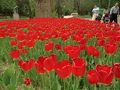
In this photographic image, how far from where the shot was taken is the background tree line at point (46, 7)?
71.9 feet

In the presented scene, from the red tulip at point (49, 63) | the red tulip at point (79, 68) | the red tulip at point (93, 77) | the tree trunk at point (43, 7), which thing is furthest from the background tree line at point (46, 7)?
the red tulip at point (93, 77)

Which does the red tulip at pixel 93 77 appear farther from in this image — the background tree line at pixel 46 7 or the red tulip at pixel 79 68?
the background tree line at pixel 46 7

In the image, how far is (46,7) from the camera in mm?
21719

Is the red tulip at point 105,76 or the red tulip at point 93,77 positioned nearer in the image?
the red tulip at point 105,76

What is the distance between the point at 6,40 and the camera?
6.61 meters

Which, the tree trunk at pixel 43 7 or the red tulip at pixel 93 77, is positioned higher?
the red tulip at pixel 93 77

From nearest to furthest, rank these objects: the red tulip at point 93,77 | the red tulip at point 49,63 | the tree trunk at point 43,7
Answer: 1. the red tulip at point 93,77
2. the red tulip at point 49,63
3. the tree trunk at point 43,7

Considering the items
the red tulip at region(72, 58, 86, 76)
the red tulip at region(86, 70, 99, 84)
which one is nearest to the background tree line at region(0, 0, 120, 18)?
the red tulip at region(72, 58, 86, 76)

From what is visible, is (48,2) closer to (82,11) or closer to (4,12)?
(4,12)

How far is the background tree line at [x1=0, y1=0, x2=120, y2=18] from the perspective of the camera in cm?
2191

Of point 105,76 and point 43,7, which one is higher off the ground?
point 105,76

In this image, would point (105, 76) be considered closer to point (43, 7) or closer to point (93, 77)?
point (93, 77)

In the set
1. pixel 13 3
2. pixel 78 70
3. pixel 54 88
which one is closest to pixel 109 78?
pixel 78 70

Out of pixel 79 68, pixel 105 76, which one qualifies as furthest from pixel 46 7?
pixel 105 76
